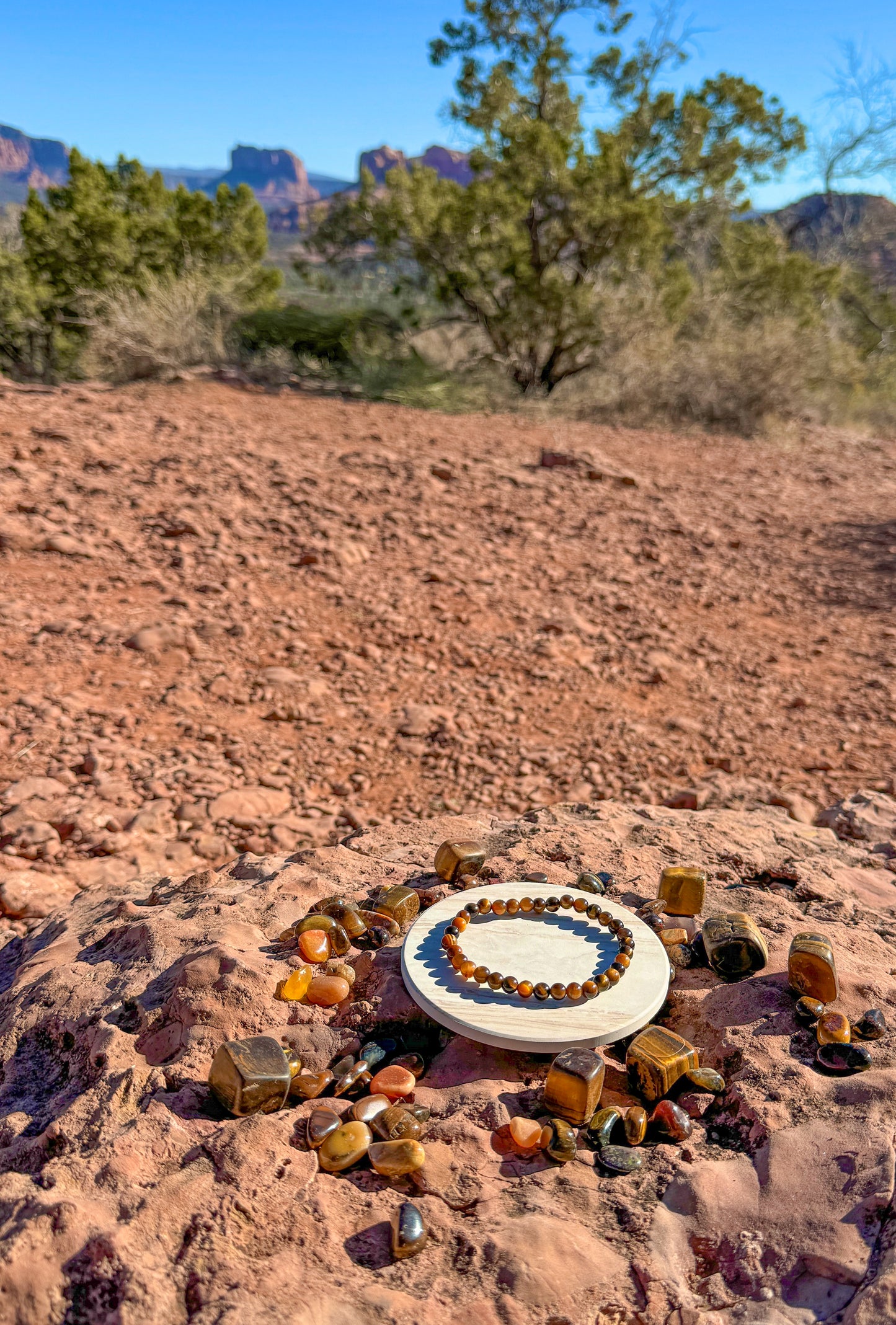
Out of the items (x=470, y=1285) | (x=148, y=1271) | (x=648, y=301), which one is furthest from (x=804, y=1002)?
(x=648, y=301)

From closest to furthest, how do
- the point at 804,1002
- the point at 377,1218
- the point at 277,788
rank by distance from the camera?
1. the point at 377,1218
2. the point at 804,1002
3. the point at 277,788

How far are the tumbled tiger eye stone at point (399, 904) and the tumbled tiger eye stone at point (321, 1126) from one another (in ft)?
1.80

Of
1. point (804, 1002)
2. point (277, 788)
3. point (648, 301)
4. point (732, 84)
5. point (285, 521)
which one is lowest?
point (277, 788)

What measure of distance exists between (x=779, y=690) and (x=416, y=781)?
178 cm

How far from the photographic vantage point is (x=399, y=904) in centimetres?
190

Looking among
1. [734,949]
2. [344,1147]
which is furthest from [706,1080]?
[344,1147]

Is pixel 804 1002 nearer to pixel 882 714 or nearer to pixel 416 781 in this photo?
pixel 416 781

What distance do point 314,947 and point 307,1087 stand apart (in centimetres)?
33

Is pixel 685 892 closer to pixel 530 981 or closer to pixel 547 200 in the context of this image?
pixel 530 981

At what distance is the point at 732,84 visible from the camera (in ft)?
33.6

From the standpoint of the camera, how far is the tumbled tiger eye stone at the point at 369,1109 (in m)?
1.39

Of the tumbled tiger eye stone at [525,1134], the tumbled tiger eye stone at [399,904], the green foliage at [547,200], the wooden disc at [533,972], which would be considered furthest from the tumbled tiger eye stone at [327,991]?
the green foliage at [547,200]

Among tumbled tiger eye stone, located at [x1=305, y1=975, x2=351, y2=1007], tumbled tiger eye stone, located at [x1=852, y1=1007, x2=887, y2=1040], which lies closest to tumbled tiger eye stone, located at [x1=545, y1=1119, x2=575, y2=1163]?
tumbled tiger eye stone, located at [x1=305, y1=975, x2=351, y2=1007]

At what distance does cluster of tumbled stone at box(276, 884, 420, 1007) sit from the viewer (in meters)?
1.68
